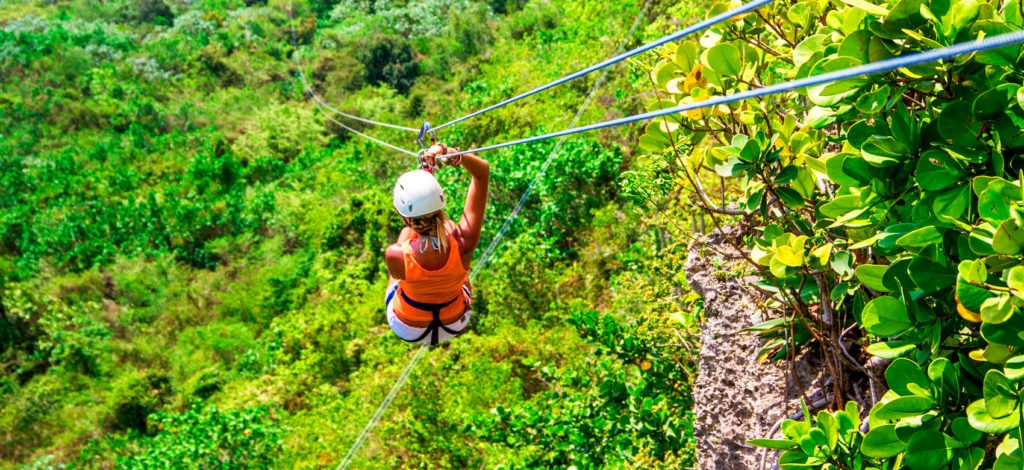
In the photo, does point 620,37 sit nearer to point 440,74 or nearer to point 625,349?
point 625,349

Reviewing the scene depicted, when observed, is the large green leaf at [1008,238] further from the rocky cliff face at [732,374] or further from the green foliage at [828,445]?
the rocky cliff face at [732,374]

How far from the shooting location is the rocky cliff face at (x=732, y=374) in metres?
2.95

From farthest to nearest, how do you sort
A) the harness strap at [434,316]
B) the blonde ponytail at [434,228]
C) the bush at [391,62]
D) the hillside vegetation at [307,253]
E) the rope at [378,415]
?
the bush at [391,62] → the rope at [378,415] → the hillside vegetation at [307,253] → the harness strap at [434,316] → the blonde ponytail at [434,228]

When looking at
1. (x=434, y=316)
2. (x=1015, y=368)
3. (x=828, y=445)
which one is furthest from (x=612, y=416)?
(x=1015, y=368)

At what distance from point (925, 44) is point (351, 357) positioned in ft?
40.8

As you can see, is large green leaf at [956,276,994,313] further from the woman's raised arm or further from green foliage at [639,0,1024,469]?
the woman's raised arm

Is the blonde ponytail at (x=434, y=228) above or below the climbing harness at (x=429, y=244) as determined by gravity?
above

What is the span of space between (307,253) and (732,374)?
18288mm

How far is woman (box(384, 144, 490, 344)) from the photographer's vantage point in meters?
3.57

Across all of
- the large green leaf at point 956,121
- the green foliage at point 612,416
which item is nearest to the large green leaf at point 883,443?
the large green leaf at point 956,121

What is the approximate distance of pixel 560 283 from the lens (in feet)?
34.7

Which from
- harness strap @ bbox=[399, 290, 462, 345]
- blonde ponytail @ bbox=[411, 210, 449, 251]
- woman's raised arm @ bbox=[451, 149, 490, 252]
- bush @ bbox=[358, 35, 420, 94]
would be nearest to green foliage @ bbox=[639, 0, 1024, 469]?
woman's raised arm @ bbox=[451, 149, 490, 252]

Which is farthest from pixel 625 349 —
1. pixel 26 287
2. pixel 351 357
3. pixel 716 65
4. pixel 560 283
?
pixel 26 287

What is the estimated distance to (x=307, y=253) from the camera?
20500 mm
